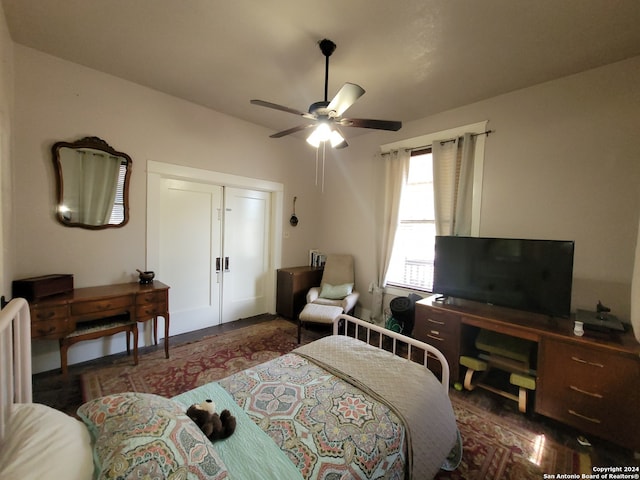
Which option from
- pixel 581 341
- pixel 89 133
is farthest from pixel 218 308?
pixel 581 341

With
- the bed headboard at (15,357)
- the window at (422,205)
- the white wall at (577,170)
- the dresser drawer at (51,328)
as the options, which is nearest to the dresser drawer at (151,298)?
the dresser drawer at (51,328)

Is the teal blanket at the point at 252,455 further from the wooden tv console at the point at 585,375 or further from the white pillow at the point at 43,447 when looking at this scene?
the wooden tv console at the point at 585,375

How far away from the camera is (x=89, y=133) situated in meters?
2.46

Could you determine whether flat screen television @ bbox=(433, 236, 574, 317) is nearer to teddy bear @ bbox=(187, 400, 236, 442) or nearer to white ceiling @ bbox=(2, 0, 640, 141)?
white ceiling @ bbox=(2, 0, 640, 141)

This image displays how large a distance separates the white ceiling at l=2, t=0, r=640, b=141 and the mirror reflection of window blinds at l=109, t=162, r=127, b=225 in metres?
0.94

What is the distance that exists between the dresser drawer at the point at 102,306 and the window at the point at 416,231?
2975 millimetres

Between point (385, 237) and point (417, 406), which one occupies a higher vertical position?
point (385, 237)

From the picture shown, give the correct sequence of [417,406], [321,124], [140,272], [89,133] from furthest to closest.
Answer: [140,272]
[89,133]
[321,124]
[417,406]

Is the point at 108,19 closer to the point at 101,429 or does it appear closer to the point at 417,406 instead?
the point at 101,429

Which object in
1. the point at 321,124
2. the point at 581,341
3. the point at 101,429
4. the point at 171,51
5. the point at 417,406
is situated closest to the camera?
the point at 101,429

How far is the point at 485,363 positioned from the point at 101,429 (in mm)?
2648

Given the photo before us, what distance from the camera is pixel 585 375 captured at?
1.77m

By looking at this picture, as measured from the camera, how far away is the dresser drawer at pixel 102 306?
7.09 ft

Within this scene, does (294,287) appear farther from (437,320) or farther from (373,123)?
(373,123)
